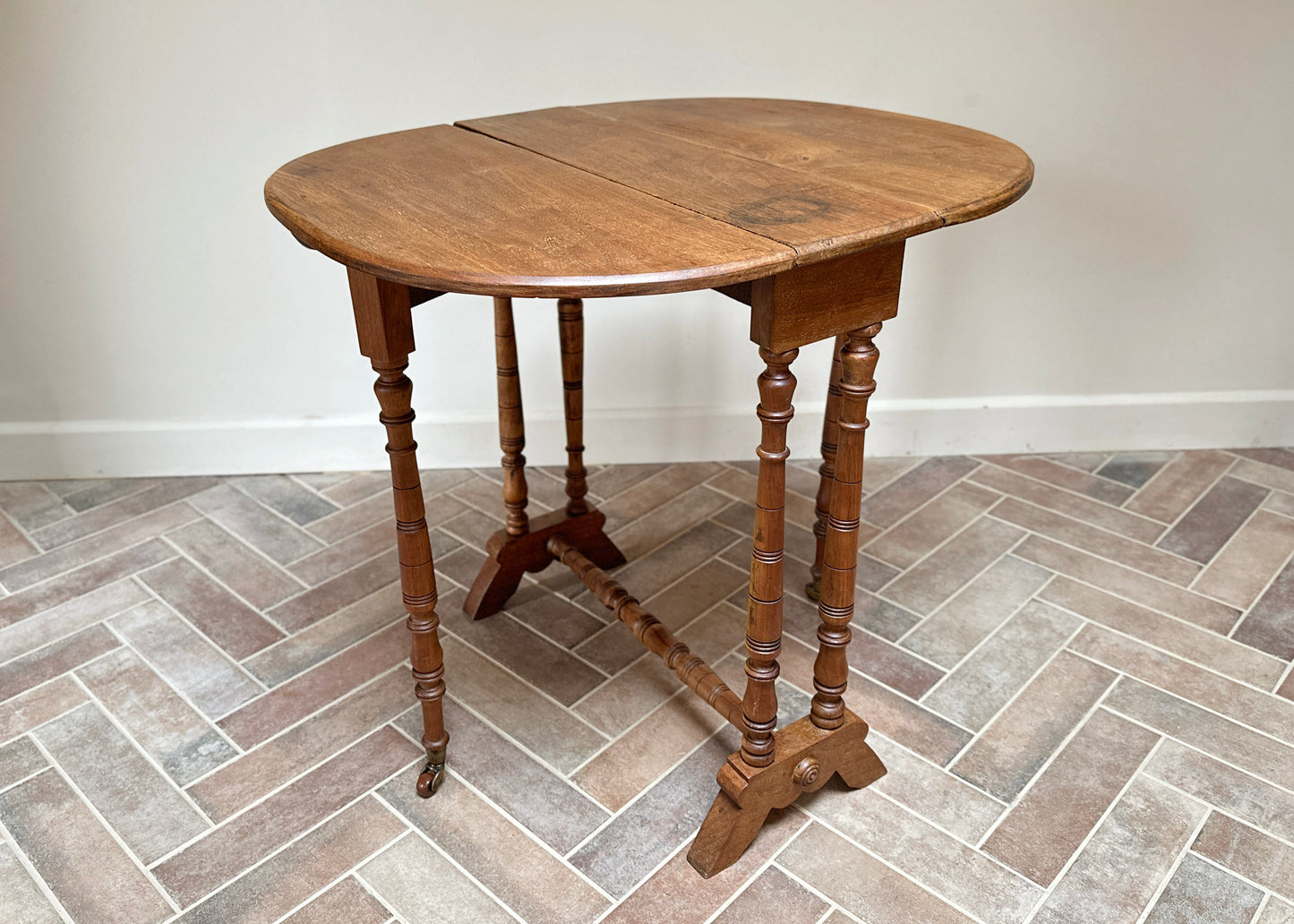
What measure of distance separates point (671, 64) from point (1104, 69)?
3.87 feet

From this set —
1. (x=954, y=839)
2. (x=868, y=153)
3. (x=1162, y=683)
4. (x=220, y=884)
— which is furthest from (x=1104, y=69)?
(x=220, y=884)

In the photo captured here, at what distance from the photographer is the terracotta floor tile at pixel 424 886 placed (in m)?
1.80

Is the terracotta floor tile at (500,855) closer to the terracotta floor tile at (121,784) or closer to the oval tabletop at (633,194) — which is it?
the terracotta floor tile at (121,784)

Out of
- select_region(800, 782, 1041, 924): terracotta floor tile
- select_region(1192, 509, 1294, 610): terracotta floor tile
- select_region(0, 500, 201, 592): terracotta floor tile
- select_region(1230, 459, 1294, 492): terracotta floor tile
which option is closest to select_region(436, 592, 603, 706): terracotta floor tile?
select_region(800, 782, 1041, 924): terracotta floor tile

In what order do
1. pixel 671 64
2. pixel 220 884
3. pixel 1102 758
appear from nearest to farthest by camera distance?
pixel 220 884 → pixel 1102 758 → pixel 671 64

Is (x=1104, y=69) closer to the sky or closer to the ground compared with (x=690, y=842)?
closer to the sky

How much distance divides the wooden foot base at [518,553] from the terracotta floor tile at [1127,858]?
4.21 ft

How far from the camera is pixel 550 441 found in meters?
3.25

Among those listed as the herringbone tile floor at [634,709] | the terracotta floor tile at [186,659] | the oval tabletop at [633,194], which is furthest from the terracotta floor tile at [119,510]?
the oval tabletop at [633,194]

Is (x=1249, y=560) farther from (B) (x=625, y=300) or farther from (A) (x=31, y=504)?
(A) (x=31, y=504)

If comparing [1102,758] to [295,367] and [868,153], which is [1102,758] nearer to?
[868,153]

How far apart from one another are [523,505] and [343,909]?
0.96m

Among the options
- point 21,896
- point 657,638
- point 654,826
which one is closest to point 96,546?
point 21,896

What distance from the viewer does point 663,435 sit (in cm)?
324
